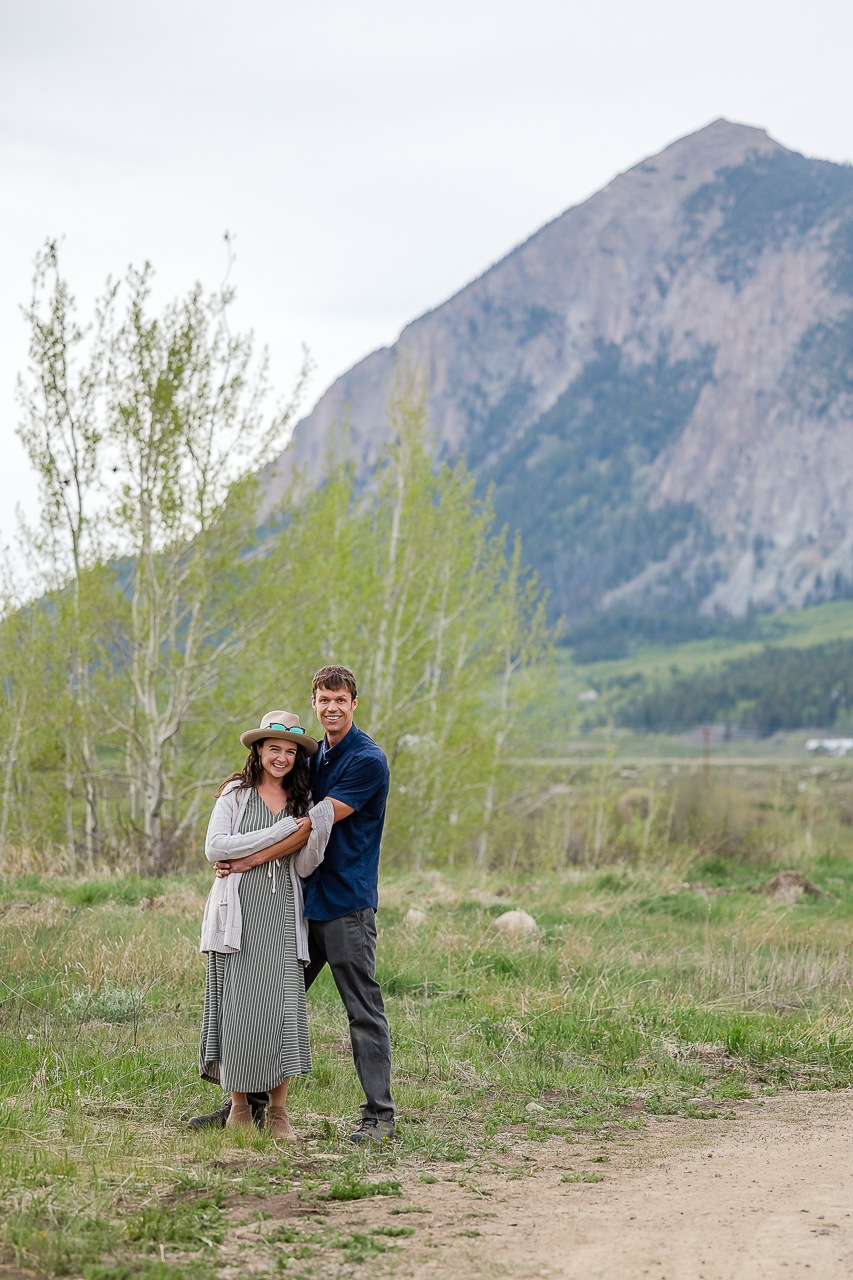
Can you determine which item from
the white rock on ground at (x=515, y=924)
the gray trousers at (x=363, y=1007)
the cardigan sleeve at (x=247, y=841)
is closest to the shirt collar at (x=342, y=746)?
the cardigan sleeve at (x=247, y=841)

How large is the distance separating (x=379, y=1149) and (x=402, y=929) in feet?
16.5

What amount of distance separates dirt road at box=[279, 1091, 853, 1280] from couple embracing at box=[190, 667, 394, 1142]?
28.9 inches

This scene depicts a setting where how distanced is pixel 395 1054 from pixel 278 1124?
1.85 meters

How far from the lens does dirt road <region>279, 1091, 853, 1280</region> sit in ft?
11.5

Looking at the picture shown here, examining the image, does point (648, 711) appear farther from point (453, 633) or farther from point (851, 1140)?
point (851, 1140)

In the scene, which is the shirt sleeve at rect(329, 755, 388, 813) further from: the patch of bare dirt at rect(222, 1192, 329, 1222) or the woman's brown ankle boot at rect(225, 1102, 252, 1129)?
the patch of bare dirt at rect(222, 1192, 329, 1222)

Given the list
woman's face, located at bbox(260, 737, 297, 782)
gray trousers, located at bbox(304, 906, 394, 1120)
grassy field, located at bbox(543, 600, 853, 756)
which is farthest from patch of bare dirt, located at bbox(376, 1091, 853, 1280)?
grassy field, located at bbox(543, 600, 853, 756)

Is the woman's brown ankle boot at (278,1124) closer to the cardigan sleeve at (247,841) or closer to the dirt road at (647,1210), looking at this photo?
the dirt road at (647,1210)

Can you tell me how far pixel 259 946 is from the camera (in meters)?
4.98

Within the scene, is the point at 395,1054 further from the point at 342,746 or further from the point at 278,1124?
the point at 342,746

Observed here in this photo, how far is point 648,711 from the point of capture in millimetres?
121688

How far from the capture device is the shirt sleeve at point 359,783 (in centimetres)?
504

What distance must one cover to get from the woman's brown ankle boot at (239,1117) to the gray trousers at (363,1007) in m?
0.51

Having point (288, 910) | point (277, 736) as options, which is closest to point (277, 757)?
point (277, 736)
